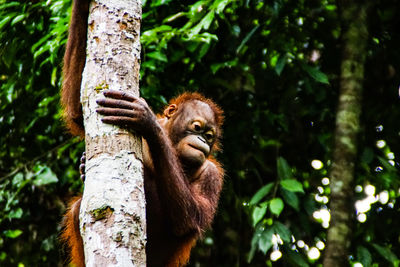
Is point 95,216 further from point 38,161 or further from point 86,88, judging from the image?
point 38,161

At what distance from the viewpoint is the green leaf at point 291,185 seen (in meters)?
4.36

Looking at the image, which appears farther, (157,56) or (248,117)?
(248,117)

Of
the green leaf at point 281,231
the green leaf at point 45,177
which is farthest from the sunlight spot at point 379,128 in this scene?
the green leaf at point 45,177

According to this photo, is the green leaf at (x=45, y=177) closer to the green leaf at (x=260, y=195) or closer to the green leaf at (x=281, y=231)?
the green leaf at (x=260, y=195)

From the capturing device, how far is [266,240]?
14.3 ft

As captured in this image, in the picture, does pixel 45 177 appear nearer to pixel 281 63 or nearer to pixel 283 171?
pixel 283 171

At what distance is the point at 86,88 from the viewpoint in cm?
255

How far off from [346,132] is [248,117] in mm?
1705

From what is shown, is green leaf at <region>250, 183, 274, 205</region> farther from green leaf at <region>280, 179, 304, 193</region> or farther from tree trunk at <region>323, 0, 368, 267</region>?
tree trunk at <region>323, 0, 368, 267</region>

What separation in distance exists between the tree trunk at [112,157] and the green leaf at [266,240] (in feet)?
6.87

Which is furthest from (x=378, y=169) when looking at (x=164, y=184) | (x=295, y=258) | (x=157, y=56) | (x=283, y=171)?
(x=164, y=184)

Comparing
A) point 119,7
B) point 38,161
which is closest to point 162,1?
point 119,7

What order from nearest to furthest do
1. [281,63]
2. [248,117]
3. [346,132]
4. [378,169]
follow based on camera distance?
[346,132]
[281,63]
[378,169]
[248,117]

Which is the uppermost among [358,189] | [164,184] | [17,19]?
[17,19]
